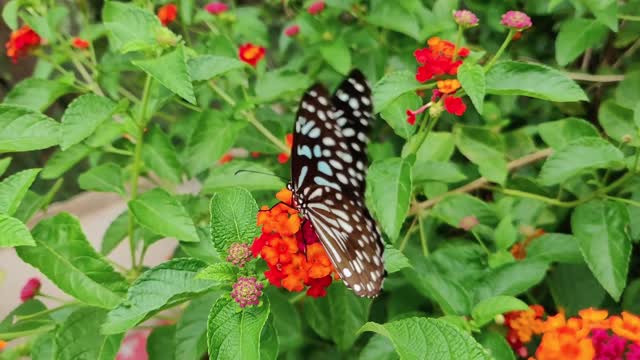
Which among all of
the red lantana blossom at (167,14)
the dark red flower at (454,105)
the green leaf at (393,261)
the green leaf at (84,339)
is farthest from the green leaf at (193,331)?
the red lantana blossom at (167,14)

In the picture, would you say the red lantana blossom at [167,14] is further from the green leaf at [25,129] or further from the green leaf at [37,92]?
the green leaf at [25,129]

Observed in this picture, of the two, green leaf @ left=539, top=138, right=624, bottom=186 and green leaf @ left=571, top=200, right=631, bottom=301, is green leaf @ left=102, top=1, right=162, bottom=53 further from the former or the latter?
green leaf @ left=571, top=200, right=631, bottom=301

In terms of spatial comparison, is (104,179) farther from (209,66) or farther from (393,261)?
(393,261)

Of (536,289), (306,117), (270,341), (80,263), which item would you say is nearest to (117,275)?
(80,263)

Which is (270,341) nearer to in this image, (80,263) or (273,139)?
(80,263)

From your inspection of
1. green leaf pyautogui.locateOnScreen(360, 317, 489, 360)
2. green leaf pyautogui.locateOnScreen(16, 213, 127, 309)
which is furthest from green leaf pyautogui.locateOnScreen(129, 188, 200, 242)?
green leaf pyautogui.locateOnScreen(360, 317, 489, 360)

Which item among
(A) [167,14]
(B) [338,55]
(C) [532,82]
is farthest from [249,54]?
(C) [532,82]

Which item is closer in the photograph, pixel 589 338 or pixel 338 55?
pixel 589 338
